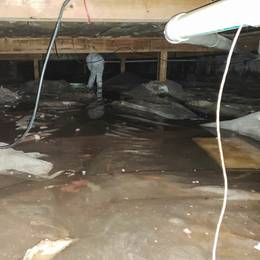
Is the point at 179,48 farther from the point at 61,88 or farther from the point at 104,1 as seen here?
the point at 104,1

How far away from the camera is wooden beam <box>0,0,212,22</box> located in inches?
92.0

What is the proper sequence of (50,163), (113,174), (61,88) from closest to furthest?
(113,174)
(50,163)
(61,88)

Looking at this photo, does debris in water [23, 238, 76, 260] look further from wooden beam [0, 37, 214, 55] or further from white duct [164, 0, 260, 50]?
wooden beam [0, 37, 214, 55]

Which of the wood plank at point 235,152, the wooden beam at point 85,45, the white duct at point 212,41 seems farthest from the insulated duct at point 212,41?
the wooden beam at point 85,45

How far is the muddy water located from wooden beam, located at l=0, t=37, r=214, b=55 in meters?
2.33

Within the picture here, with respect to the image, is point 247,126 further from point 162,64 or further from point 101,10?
point 162,64

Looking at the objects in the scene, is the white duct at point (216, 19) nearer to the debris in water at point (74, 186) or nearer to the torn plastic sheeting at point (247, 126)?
the debris in water at point (74, 186)

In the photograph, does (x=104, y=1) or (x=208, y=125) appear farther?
(x=208, y=125)

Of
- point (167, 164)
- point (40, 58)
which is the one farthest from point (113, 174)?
point (40, 58)

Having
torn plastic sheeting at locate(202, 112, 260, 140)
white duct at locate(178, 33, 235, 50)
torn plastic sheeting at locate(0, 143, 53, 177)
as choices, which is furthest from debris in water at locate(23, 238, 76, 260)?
torn plastic sheeting at locate(202, 112, 260, 140)

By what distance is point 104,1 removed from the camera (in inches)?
96.8

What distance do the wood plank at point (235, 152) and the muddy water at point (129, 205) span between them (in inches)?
4.4

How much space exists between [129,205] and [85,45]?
3865 mm

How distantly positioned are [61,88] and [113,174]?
449cm
